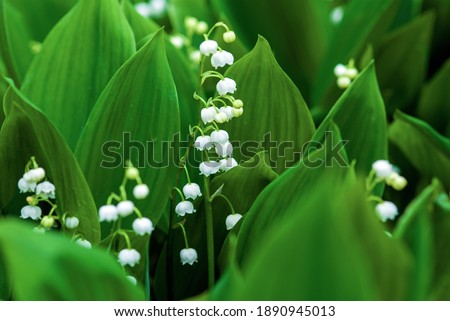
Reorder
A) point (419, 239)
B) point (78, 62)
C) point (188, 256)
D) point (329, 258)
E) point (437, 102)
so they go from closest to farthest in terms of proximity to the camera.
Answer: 1. point (329, 258)
2. point (419, 239)
3. point (188, 256)
4. point (78, 62)
5. point (437, 102)

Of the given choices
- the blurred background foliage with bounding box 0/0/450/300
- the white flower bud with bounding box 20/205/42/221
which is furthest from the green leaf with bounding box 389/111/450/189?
the white flower bud with bounding box 20/205/42/221

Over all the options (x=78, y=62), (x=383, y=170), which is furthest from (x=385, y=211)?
(x=78, y=62)

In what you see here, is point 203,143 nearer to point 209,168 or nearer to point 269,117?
point 209,168

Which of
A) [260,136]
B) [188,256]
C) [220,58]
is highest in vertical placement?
[220,58]

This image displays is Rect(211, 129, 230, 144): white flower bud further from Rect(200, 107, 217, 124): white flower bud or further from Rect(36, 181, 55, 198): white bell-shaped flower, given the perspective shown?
Rect(36, 181, 55, 198): white bell-shaped flower

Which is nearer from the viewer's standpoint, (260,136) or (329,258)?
(329,258)

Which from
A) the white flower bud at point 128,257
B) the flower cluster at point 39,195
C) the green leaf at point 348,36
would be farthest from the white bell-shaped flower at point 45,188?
the green leaf at point 348,36

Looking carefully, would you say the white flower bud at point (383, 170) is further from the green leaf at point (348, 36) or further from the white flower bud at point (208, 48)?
the green leaf at point (348, 36)
